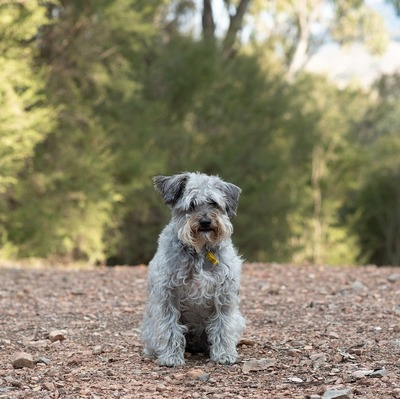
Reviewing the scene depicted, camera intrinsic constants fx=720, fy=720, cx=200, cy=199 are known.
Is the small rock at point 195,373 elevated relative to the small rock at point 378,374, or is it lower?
lower

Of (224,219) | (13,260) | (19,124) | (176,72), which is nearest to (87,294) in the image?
(224,219)

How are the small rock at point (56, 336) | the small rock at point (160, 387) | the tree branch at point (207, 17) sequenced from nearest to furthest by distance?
the small rock at point (160, 387), the small rock at point (56, 336), the tree branch at point (207, 17)

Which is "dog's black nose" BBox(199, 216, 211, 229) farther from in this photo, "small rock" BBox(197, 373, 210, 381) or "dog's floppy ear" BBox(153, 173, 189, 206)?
"small rock" BBox(197, 373, 210, 381)

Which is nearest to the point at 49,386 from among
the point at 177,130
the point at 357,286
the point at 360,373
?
the point at 360,373

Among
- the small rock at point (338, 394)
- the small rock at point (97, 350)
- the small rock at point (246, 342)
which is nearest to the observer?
the small rock at point (338, 394)

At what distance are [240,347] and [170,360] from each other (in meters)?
0.95

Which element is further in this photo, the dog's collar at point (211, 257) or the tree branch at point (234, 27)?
the tree branch at point (234, 27)

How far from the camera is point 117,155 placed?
20.5m

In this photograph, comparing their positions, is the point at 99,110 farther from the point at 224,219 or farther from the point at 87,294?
the point at 224,219

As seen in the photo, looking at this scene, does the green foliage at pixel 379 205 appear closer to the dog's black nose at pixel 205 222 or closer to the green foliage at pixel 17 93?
the green foliage at pixel 17 93

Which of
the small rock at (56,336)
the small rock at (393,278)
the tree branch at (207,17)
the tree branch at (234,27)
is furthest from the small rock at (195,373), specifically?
the tree branch at (207,17)

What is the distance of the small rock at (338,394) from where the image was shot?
4.93 meters

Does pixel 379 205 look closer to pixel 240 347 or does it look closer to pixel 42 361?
pixel 240 347

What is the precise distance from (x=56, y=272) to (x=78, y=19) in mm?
9113
